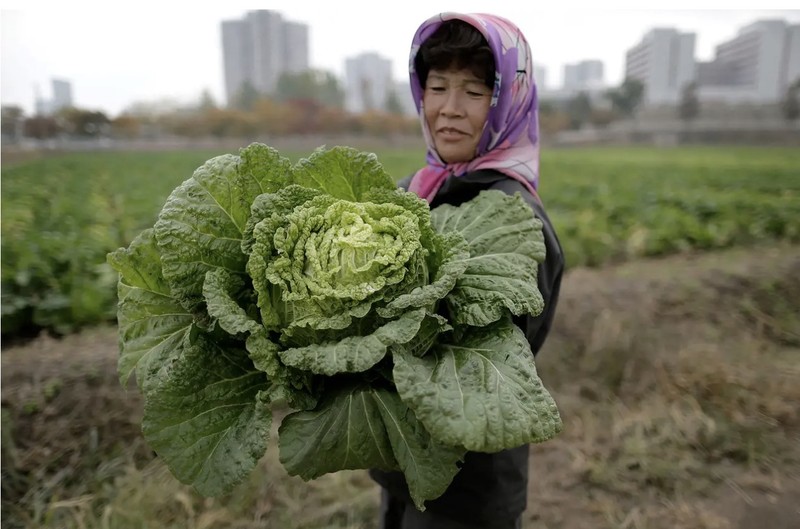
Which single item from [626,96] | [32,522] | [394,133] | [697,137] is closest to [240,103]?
[394,133]

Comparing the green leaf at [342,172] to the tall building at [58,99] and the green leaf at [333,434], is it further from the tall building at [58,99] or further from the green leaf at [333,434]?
the tall building at [58,99]

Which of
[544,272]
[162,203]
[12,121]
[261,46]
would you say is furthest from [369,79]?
[544,272]

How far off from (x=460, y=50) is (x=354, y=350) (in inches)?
41.2

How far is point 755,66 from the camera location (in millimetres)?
13359

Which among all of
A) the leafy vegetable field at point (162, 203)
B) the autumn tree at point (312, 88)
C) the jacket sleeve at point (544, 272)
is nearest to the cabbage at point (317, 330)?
the jacket sleeve at point (544, 272)

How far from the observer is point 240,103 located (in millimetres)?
22641

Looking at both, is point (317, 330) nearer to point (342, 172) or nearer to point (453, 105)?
point (342, 172)

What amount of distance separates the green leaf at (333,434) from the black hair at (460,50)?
1.07 meters

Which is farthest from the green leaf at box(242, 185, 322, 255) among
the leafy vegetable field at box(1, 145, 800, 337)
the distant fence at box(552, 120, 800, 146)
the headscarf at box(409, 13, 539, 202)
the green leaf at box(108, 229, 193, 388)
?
the distant fence at box(552, 120, 800, 146)

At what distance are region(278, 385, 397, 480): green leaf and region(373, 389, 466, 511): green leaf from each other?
0.04 meters

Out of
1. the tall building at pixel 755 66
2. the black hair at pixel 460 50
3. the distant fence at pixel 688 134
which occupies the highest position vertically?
the tall building at pixel 755 66

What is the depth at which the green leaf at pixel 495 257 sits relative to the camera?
3.93 ft

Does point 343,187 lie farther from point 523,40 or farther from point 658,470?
point 658,470

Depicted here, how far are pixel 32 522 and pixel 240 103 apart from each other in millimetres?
22618
